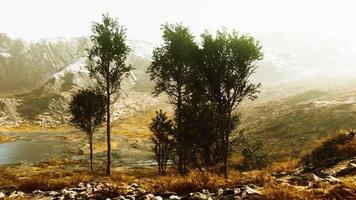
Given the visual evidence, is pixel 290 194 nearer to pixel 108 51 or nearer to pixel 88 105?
pixel 108 51

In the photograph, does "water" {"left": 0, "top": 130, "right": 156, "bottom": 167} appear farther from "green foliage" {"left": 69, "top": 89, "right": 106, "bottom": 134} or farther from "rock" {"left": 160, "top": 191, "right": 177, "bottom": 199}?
"rock" {"left": 160, "top": 191, "right": 177, "bottom": 199}

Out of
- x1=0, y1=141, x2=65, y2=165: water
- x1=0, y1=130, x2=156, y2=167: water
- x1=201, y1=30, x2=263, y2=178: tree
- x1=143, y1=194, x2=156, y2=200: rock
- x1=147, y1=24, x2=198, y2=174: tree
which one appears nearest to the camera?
x1=143, y1=194, x2=156, y2=200: rock

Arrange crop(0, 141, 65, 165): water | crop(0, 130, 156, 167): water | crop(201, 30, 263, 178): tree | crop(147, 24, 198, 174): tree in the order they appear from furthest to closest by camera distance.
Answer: crop(0, 130, 156, 167): water → crop(0, 141, 65, 165): water → crop(147, 24, 198, 174): tree → crop(201, 30, 263, 178): tree

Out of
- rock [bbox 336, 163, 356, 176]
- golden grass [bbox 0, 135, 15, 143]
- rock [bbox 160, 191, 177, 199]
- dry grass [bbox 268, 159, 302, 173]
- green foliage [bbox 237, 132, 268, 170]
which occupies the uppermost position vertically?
golden grass [bbox 0, 135, 15, 143]

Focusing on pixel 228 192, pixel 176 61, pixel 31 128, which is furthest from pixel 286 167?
pixel 31 128

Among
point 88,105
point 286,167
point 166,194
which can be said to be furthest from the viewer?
point 88,105

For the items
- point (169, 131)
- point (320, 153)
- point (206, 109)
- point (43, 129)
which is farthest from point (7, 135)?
point (320, 153)

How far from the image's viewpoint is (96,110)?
47531 mm

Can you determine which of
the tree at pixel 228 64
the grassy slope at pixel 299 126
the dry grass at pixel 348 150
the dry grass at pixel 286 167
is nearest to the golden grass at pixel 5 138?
the grassy slope at pixel 299 126

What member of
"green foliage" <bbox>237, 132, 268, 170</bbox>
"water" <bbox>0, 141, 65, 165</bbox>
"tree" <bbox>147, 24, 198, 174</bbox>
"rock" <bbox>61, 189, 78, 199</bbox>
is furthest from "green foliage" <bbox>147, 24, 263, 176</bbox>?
"water" <bbox>0, 141, 65, 165</bbox>

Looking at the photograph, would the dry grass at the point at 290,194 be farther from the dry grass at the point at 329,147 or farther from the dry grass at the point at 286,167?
the dry grass at the point at 329,147

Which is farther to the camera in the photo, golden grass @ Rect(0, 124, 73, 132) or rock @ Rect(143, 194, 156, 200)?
golden grass @ Rect(0, 124, 73, 132)

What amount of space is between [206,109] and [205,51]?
6254mm

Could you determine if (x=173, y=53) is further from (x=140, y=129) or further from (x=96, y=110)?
(x=140, y=129)
